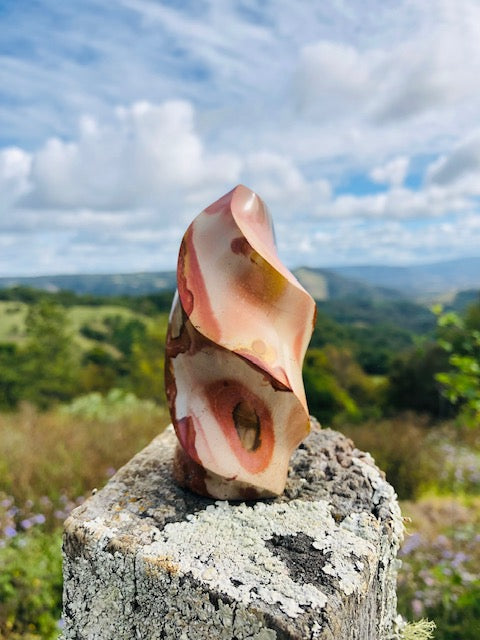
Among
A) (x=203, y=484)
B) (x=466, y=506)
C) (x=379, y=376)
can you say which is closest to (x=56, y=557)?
(x=203, y=484)

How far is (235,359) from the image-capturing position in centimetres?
207

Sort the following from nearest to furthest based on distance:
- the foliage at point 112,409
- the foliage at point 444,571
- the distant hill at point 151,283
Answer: the foliage at point 444,571 < the foliage at point 112,409 < the distant hill at point 151,283

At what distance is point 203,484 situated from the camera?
2.24 metres

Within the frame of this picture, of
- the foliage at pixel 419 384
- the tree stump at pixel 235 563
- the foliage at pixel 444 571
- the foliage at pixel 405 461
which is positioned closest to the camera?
the tree stump at pixel 235 563

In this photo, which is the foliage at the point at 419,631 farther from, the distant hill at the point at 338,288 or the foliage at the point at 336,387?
the distant hill at the point at 338,288

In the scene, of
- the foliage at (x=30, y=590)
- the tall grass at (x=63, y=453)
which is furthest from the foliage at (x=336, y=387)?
the foliage at (x=30, y=590)

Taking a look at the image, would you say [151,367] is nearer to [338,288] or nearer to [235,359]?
[235,359]

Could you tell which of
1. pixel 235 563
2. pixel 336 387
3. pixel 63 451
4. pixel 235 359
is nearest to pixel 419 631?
pixel 235 563

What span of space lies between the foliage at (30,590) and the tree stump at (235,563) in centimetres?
187

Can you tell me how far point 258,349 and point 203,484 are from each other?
0.69 metres

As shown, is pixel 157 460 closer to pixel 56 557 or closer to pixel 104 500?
pixel 104 500

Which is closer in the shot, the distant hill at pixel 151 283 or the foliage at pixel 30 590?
the foliage at pixel 30 590

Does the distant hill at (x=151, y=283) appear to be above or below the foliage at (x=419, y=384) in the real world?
below

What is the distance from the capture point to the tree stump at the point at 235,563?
5.25 ft
